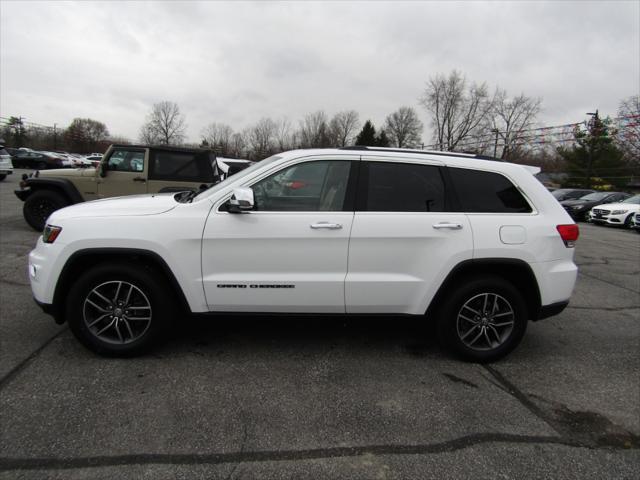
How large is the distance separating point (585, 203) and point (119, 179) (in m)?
20.8

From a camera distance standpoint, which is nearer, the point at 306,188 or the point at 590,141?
the point at 306,188

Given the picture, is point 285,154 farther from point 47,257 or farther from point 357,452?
point 357,452

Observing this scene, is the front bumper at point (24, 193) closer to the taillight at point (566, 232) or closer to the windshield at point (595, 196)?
the taillight at point (566, 232)

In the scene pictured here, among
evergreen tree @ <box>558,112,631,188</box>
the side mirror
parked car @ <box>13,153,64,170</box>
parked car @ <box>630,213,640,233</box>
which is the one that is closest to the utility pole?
evergreen tree @ <box>558,112,631,188</box>

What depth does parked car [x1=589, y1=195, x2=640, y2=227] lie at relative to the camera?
16.7 meters

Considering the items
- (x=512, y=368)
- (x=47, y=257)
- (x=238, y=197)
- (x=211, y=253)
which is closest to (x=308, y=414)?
(x=211, y=253)

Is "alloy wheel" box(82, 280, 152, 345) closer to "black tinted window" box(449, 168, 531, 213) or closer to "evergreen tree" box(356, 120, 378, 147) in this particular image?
"black tinted window" box(449, 168, 531, 213)

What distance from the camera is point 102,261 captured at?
3.19 metres

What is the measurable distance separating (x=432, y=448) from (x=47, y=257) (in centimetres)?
313

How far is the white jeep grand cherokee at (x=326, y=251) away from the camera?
309cm

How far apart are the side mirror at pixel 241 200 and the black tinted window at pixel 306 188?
0.60 feet

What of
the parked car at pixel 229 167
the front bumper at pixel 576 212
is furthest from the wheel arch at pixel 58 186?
the front bumper at pixel 576 212

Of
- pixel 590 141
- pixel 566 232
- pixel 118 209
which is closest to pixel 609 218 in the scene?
pixel 566 232

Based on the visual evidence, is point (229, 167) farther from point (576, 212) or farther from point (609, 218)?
point (576, 212)
